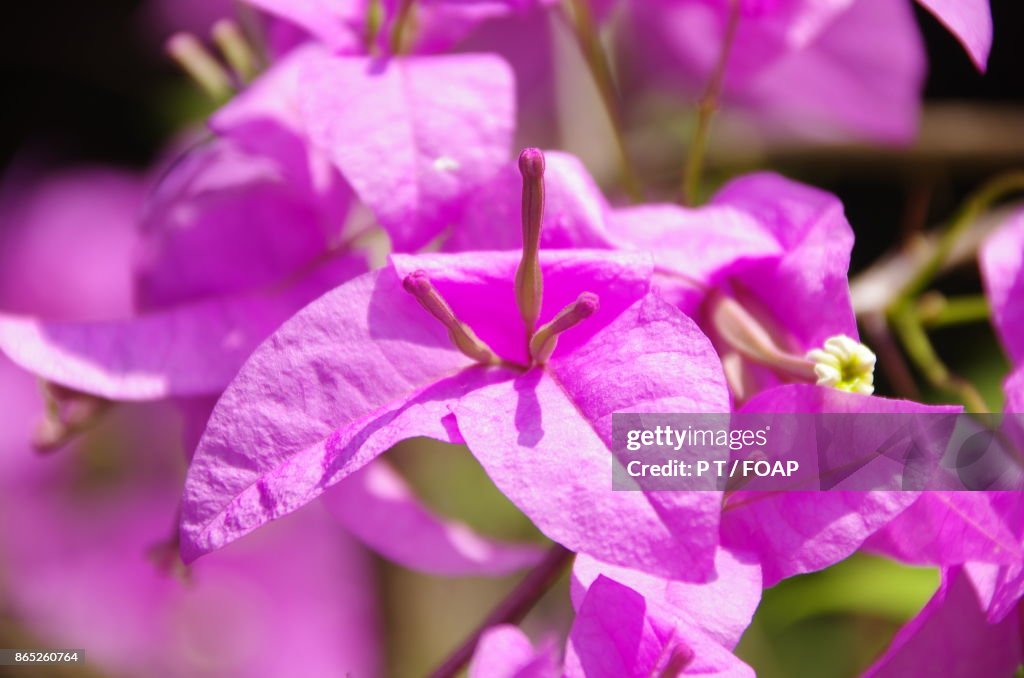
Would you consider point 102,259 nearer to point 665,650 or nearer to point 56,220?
point 56,220

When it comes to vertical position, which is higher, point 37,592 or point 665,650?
point 665,650

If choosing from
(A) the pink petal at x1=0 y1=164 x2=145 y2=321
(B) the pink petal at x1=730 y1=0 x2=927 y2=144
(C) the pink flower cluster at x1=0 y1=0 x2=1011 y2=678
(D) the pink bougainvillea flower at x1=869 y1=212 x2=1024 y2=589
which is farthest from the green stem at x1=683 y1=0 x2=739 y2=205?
(A) the pink petal at x1=0 y1=164 x2=145 y2=321

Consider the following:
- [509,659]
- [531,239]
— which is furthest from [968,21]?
[509,659]

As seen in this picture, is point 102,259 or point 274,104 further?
point 102,259

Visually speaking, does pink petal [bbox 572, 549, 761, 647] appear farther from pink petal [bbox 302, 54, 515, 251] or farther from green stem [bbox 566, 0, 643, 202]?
green stem [bbox 566, 0, 643, 202]

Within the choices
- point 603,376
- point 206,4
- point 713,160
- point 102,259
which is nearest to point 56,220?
point 102,259

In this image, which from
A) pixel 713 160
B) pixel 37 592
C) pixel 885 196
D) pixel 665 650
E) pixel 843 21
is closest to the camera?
pixel 665 650

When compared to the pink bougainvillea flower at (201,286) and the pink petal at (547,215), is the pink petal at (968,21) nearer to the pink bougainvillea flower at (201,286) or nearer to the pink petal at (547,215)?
the pink petal at (547,215)
